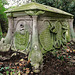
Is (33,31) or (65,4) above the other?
(65,4)

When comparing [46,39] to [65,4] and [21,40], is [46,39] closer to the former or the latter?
[21,40]

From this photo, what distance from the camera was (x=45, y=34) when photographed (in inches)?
123

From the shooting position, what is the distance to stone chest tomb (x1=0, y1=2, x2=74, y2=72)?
263 cm

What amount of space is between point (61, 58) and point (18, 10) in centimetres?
203

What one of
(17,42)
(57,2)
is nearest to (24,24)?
(17,42)

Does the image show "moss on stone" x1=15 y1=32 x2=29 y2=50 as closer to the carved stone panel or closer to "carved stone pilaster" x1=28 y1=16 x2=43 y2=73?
the carved stone panel

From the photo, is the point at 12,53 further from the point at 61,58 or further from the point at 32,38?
the point at 61,58

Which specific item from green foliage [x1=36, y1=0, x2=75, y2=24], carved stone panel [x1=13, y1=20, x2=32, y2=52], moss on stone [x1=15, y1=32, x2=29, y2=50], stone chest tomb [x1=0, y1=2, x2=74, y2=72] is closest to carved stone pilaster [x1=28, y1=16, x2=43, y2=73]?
stone chest tomb [x1=0, y1=2, x2=74, y2=72]

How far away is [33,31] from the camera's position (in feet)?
9.01

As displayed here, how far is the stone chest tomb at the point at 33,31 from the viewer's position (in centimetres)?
263

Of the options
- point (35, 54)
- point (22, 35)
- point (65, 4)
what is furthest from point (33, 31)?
point (65, 4)

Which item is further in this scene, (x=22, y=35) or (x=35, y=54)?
(x=22, y=35)

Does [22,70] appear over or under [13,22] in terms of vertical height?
under

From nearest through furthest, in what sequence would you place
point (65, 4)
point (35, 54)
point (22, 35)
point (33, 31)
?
point (35, 54)
point (33, 31)
point (22, 35)
point (65, 4)
